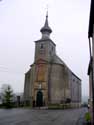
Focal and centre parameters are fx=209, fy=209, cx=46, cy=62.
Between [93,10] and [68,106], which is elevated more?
[93,10]

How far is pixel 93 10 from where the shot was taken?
26.0ft

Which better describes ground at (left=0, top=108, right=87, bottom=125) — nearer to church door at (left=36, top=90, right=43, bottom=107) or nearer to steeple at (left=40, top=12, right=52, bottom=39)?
church door at (left=36, top=90, right=43, bottom=107)

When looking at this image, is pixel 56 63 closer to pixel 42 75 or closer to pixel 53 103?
pixel 42 75

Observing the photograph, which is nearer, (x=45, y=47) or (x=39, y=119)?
(x=39, y=119)

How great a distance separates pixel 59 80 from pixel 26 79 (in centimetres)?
927

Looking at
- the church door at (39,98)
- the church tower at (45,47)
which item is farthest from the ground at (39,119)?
the church tower at (45,47)

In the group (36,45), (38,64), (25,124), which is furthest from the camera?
(36,45)

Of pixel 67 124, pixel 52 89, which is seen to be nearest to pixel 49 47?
pixel 52 89

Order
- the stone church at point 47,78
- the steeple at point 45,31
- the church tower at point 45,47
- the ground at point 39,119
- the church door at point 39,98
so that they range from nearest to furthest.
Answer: the ground at point 39,119 < the stone church at point 47,78 < the church door at point 39,98 < the church tower at point 45,47 < the steeple at point 45,31

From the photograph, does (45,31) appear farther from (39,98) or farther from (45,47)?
(39,98)

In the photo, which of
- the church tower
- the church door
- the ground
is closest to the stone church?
the church tower

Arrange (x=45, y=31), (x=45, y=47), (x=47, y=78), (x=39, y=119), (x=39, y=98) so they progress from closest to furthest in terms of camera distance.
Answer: (x=39, y=119) < (x=39, y=98) < (x=47, y=78) < (x=45, y=47) < (x=45, y=31)

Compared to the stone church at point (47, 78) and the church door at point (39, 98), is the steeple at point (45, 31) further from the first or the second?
the church door at point (39, 98)

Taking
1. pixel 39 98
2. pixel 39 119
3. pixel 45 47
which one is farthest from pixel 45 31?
pixel 39 119
